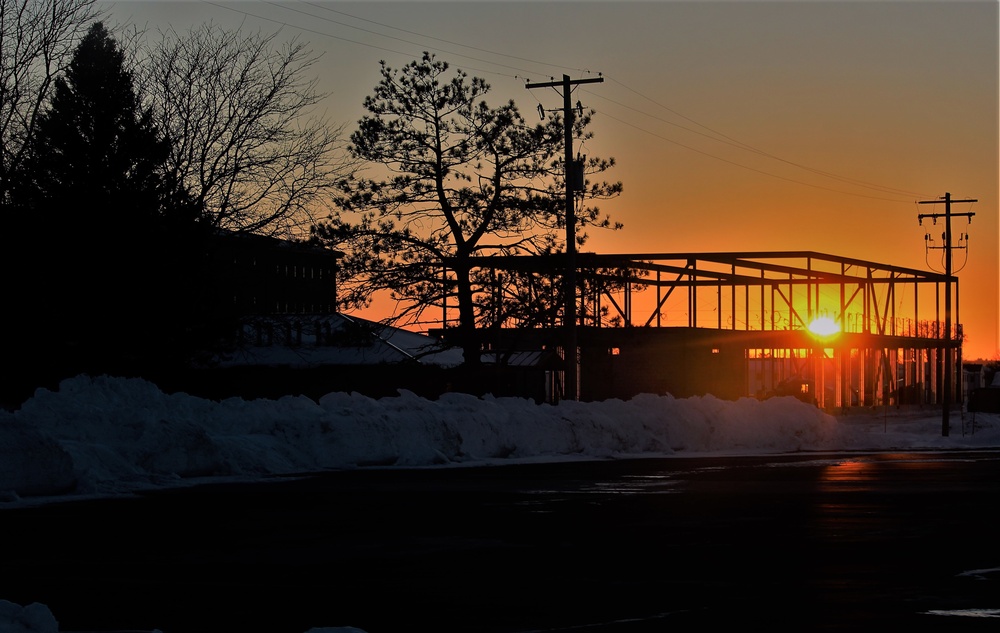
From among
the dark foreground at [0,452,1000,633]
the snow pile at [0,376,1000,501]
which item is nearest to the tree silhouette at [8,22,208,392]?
the snow pile at [0,376,1000,501]

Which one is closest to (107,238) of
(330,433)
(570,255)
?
(570,255)

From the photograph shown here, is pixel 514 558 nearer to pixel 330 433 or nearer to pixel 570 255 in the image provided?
pixel 330 433

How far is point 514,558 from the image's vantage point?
44.1 feet

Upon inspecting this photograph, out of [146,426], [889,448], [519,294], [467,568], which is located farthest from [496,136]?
[467,568]

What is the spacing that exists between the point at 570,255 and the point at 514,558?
98.1 feet

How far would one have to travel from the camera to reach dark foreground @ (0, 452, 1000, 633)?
10.0 meters

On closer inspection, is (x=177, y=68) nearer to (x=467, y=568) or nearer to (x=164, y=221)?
(x=164, y=221)

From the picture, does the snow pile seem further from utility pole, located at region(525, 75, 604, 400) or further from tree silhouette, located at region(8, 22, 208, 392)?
tree silhouette, located at region(8, 22, 208, 392)

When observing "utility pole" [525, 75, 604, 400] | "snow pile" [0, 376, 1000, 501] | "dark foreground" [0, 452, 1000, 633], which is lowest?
"dark foreground" [0, 452, 1000, 633]

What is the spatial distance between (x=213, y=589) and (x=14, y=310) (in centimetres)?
3629

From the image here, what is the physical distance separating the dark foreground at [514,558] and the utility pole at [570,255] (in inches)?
772

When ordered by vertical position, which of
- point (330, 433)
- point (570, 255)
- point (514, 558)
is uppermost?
point (570, 255)

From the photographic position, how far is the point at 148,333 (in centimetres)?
4709

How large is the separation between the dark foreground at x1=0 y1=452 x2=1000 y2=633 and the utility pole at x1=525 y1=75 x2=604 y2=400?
64.4 feet
